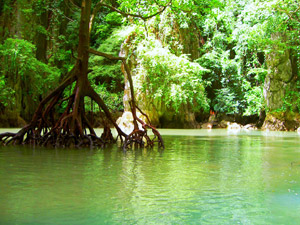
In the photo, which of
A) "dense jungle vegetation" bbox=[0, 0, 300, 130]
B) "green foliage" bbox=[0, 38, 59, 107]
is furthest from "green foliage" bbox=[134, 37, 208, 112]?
"green foliage" bbox=[0, 38, 59, 107]

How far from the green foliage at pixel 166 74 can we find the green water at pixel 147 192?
574 inches

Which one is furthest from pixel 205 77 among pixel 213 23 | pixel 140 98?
pixel 140 98

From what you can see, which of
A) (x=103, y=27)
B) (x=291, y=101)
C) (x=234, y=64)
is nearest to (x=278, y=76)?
(x=291, y=101)

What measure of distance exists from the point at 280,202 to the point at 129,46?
66.4 feet

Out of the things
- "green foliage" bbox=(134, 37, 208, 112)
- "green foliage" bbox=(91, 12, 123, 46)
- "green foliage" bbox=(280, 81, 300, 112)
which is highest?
"green foliage" bbox=(91, 12, 123, 46)

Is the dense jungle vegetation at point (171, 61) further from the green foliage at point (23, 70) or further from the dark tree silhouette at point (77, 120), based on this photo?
the dark tree silhouette at point (77, 120)

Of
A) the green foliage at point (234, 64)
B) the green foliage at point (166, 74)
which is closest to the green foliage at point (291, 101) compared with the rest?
the green foliage at point (234, 64)

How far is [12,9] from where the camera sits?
24.1 meters

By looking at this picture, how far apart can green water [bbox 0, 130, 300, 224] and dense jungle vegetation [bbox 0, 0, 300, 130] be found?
13687mm

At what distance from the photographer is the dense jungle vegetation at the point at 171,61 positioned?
2133cm

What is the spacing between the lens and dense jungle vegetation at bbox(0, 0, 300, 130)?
21328 millimetres

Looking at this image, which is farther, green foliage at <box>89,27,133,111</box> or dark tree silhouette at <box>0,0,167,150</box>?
green foliage at <box>89,27,133,111</box>

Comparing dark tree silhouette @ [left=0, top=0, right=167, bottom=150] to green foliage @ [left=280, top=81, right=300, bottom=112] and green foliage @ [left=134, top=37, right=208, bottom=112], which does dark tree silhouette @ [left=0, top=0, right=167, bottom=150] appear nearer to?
green foliage @ [left=134, top=37, right=208, bottom=112]

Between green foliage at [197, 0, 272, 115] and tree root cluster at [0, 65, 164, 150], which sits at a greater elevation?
green foliage at [197, 0, 272, 115]
